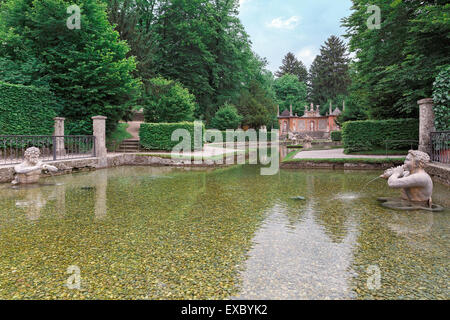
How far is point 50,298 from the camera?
2268mm

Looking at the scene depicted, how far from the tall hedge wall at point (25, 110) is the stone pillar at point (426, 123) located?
1627 cm

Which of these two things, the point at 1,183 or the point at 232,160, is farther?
the point at 232,160

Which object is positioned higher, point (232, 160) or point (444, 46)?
point (444, 46)

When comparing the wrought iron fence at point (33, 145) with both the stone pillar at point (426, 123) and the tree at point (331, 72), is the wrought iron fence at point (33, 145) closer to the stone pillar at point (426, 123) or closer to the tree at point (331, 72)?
the stone pillar at point (426, 123)

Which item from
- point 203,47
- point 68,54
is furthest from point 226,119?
point 68,54

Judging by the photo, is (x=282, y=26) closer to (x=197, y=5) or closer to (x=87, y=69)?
(x=197, y=5)

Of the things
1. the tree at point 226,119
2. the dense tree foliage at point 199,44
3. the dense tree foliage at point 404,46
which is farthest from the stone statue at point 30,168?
the tree at point 226,119

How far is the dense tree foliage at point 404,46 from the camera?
35.6 ft

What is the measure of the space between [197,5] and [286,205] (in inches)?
1131

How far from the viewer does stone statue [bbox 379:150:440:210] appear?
16.9 feet

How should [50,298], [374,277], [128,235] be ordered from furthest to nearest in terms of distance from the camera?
[128,235]
[374,277]
[50,298]

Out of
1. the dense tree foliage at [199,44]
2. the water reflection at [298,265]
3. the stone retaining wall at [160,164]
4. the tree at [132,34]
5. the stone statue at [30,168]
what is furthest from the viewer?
the dense tree foliage at [199,44]

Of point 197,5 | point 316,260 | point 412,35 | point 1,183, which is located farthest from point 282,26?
point 316,260

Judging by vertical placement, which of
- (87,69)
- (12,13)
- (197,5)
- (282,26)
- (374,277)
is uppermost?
(282,26)
